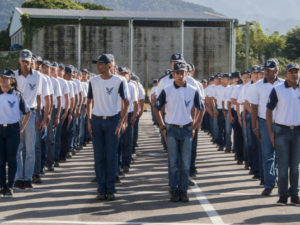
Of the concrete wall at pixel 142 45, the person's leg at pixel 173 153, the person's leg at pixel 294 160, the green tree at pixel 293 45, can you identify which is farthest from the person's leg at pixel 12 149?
the green tree at pixel 293 45

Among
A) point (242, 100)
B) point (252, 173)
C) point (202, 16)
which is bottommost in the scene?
point (252, 173)

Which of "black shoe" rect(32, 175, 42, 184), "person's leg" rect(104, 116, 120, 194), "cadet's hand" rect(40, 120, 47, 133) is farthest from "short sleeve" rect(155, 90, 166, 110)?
Answer: "black shoe" rect(32, 175, 42, 184)

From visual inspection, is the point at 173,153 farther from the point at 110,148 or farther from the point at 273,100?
the point at 273,100

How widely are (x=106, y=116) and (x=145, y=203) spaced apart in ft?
4.95

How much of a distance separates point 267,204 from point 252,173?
3107 millimetres

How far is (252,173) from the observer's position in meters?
11.6

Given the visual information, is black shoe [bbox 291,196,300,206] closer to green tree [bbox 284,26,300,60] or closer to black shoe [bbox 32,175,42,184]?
black shoe [bbox 32,175,42,184]

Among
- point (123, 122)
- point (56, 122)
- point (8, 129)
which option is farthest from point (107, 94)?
point (56, 122)

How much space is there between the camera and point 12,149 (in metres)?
8.97

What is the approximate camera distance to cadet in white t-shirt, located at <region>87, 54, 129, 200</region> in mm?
8906

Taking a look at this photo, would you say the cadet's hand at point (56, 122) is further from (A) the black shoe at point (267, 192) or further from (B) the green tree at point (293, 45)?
(B) the green tree at point (293, 45)

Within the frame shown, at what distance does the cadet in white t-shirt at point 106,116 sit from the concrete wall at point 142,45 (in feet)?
166

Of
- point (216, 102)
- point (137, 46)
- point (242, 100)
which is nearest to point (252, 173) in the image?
point (242, 100)

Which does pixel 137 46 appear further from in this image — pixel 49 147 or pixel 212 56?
pixel 49 147
